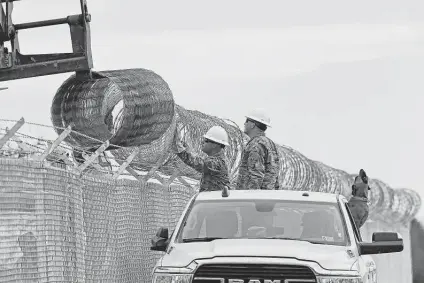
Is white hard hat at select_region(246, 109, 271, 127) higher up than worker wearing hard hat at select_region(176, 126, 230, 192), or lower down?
higher up

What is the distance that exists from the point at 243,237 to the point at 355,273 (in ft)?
3.82

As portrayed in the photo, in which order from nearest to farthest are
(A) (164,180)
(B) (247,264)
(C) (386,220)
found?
(B) (247,264), (A) (164,180), (C) (386,220)

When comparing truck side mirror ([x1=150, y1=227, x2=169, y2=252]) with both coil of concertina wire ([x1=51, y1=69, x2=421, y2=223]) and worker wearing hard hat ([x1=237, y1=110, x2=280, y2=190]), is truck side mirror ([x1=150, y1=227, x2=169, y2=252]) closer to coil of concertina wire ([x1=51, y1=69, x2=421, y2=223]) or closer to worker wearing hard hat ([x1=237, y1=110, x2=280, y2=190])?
worker wearing hard hat ([x1=237, y1=110, x2=280, y2=190])

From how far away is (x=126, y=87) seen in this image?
1809 centimetres

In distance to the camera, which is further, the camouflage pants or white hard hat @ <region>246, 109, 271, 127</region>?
the camouflage pants

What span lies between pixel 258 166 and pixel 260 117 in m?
0.62

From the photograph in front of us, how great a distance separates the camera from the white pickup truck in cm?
1216

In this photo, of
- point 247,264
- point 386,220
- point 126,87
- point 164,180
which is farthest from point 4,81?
point 386,220

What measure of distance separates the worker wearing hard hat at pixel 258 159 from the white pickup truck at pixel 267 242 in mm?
2691

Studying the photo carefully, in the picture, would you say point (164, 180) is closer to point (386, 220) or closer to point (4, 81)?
→ point (4, 81)

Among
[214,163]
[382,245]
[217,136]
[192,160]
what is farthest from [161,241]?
[192,160]

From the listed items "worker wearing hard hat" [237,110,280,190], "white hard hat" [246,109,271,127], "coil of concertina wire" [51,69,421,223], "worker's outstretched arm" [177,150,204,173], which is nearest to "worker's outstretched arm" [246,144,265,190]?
"worker wearing hard hat" [237,110,280,190]

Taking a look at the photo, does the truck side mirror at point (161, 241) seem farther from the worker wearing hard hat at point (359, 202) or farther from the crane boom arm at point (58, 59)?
the worker wearing hard hat at point (359, 202)

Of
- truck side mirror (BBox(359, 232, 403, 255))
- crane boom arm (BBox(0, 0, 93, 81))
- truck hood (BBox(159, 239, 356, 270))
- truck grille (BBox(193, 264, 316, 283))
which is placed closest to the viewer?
truck grille (BBox(193, 264, 316, 283))
